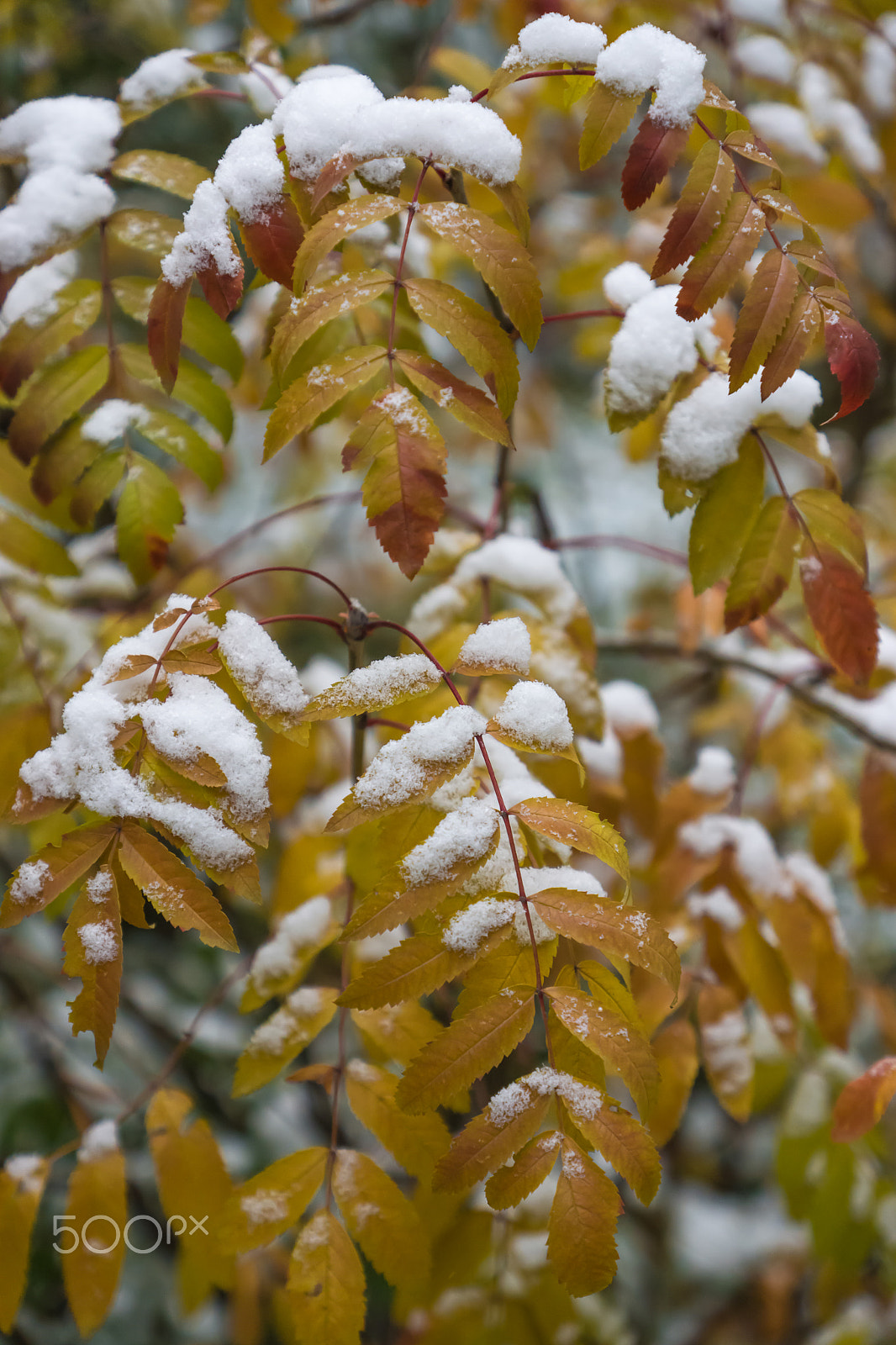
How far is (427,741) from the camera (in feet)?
2.53

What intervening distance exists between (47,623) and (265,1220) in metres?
1.07

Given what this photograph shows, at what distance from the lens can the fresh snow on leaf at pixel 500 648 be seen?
836mm

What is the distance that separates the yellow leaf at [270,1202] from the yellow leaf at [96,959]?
0.30 metres

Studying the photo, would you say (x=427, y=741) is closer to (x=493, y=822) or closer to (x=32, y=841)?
(x=493, y=822)

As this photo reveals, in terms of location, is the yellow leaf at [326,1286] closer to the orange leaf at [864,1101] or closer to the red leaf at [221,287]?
the orange leaf at [864,1101]

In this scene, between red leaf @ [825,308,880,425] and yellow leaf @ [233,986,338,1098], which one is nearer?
red leaf @ [825,308,880,425]

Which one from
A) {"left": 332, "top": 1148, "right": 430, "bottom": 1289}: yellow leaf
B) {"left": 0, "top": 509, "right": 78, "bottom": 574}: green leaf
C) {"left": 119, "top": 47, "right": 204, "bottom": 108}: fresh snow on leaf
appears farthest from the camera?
{"left": 0, "top": 509, "right": 78, "bottom": 574}: green leaf

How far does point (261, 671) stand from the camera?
809mm

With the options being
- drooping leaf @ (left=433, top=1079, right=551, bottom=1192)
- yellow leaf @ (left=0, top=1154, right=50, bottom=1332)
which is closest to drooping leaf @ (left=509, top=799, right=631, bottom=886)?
drooping leaf @ (left=433, top=1079, right=551, bottom=1192)

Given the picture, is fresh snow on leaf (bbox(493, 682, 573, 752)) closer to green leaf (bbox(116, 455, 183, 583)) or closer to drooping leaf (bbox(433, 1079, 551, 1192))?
drooping leaf (bbox(433, 1079, 551, 1192))

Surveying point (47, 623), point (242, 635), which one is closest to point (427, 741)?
point (242, 635)

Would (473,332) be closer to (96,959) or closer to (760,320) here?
A: (760,320)

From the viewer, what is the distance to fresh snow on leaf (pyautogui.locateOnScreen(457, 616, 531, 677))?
2.74 ft

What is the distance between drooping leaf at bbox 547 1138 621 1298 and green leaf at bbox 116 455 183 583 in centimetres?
82
